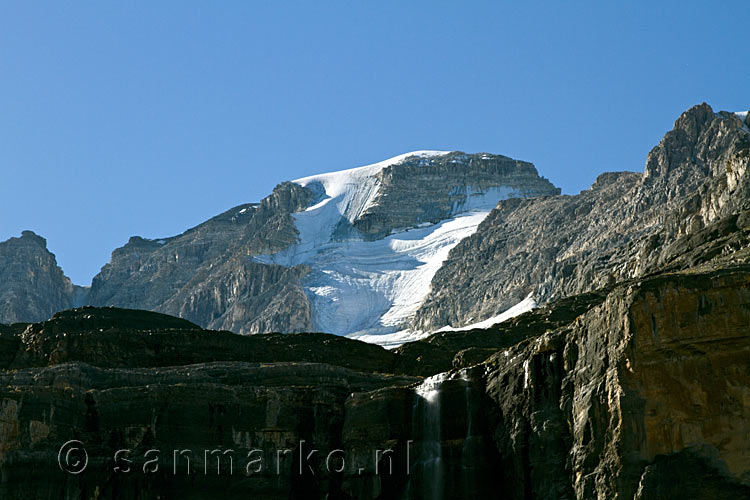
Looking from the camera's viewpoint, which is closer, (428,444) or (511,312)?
(428,444)

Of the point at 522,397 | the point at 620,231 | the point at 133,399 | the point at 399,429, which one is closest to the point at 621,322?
the point at 522,397

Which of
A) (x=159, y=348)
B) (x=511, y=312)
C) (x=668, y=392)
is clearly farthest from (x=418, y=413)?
(x=511, y=312)

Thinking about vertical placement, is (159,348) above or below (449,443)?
above

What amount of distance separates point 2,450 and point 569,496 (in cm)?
2837

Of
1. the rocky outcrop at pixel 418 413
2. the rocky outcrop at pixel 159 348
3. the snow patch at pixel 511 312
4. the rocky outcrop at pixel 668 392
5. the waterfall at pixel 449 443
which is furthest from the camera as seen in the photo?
the snow patch at pixel 511 312

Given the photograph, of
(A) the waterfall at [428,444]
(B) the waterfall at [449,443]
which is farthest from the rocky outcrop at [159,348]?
(B) the waterfall at [449,443]

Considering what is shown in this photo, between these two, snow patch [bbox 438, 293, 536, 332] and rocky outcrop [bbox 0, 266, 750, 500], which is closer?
rocky outcrop [bbox 0, 266, 750, 500]

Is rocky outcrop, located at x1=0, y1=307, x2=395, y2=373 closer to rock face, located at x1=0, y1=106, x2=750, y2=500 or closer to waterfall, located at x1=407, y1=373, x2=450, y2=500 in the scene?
rock face, located at x1=0, y1=106, x2=750, y2=500

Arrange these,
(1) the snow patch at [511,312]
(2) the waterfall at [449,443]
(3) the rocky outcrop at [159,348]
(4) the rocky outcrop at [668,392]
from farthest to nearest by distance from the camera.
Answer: (1) the snow patch at [511,312], (3) the rocky outcrop at [159,348], (2) the waterfall at [449,443], (4) the rocky outcrop at [668,392]

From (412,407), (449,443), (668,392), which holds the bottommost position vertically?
(668,392)

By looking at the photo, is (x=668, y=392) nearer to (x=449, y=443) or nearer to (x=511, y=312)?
(x=449, y=443)

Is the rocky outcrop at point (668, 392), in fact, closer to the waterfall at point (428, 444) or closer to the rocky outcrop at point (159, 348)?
the waterfall at point (428, 444)

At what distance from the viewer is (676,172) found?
182 m

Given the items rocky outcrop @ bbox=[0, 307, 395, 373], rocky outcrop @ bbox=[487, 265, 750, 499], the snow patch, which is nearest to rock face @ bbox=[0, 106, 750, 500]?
rocky outcrop @ bbox=[487, 265, 750, 499]
